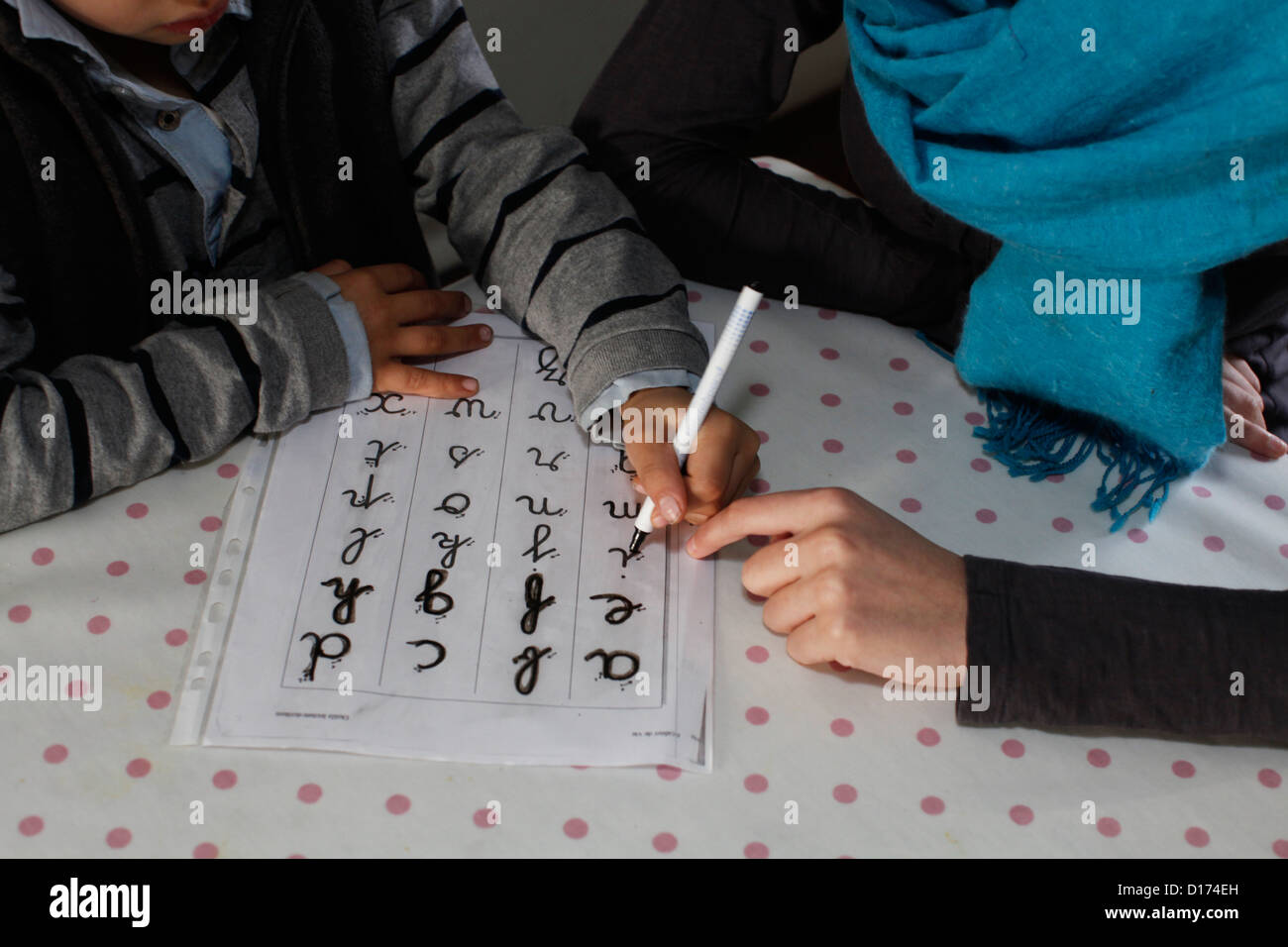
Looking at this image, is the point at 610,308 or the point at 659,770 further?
the point at 610,308

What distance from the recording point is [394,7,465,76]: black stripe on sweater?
35.2 inches

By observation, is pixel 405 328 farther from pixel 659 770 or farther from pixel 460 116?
pixel 659 770

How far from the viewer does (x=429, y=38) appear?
90 centimetres

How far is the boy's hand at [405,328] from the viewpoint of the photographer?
2.56ft

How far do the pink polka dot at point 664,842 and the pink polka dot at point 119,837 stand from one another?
27 cm

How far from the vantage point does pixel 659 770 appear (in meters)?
0.60

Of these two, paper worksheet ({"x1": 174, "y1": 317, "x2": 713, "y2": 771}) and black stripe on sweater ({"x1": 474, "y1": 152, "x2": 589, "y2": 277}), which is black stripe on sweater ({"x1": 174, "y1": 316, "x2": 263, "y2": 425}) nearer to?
paper worksheet ({"x1": 174, "y1": 317, "x2": 713, "y2": 771})

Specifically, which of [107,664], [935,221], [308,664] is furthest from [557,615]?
[935,221]

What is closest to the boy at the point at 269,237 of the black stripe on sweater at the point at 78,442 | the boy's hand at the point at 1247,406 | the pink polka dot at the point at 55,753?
the black stripe on sweater at the point at 78,442

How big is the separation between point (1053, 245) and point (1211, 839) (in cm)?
38

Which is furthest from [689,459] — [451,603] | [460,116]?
[460,116]

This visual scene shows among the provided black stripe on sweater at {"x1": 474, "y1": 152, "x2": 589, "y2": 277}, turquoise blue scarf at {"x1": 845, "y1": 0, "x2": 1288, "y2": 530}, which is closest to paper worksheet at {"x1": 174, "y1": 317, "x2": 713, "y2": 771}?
black stripe on sweater at {"x1": 474, "y1": 152, "x2": 589, "y2": 277}

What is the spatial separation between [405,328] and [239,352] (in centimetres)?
12

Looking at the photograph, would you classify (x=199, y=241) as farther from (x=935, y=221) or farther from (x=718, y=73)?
(x=935, y=221)
